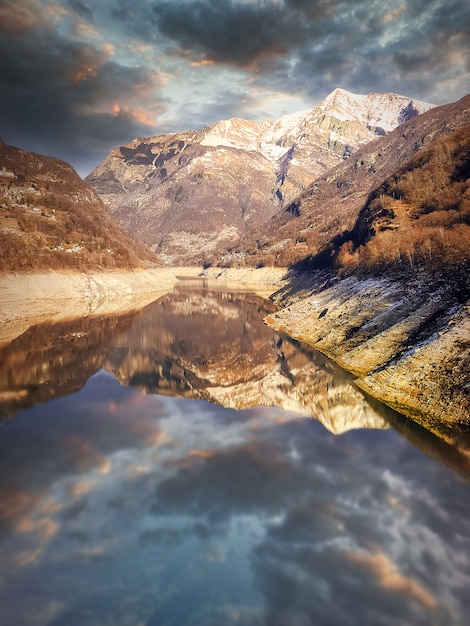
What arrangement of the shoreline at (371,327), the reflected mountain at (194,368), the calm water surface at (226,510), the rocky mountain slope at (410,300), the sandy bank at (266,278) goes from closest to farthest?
the calm water surface at (226,510)
the shoreline at (371,327)
the rocky mountain slope at (410,300)
the reflected mountain at (194,368)
the sandy bank at (266,278)

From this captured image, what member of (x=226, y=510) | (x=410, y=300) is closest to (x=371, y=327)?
(x=410, y=300)

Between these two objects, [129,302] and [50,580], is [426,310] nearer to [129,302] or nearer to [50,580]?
[50,580]

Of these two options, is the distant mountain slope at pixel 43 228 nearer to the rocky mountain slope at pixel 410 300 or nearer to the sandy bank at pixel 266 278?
the sandy bank at pixel 266 278

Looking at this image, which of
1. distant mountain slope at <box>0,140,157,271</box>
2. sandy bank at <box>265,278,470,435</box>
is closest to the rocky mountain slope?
sandy bank at <box>265,278,470,435</box>

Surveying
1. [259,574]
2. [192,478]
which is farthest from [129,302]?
[259,574]

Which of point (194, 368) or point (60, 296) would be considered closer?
point (194, 368)

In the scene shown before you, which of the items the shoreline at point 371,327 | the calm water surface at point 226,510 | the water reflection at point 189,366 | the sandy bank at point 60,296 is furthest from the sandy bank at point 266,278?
the calm water surface at point 226,510

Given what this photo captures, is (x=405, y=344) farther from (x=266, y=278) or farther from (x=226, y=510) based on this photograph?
(x=266, y=278)

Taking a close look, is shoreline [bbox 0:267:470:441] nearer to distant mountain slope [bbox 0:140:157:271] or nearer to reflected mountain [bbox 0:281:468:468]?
reflected mountain [bbox 0:281:468:468]
